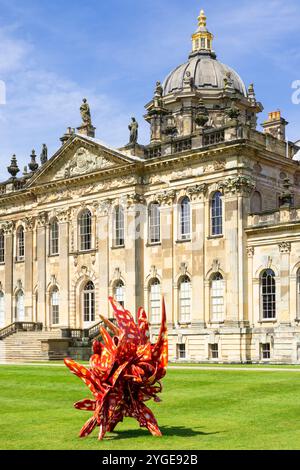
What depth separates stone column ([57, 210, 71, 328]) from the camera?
5291 cm

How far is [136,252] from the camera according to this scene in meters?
48.6

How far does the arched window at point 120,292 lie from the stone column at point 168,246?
10.1 ft

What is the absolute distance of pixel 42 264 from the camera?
180ft

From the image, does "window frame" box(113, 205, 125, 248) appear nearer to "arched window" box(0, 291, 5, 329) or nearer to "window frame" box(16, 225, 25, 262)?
"window frame" box(16, 225, 25, 262)

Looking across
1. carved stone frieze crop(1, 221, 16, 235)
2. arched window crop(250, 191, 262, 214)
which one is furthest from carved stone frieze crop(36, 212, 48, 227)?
arched window crop(250, 191, 262, 214)

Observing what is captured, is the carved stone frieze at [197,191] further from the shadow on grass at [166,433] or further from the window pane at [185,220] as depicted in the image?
the shadow on grass at [166,433]

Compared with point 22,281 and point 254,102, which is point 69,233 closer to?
point 22,281

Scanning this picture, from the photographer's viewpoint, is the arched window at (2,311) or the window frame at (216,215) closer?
the window frame at (216,215)

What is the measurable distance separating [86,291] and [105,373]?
37213 mm

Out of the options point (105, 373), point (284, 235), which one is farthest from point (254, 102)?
point (105, 373)

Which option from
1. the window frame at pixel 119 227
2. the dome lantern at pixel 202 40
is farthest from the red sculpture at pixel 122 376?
the dome lantern at pixel 202 40

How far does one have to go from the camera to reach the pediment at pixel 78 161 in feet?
165

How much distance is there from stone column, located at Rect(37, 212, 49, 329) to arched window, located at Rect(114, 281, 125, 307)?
21.7 feet
